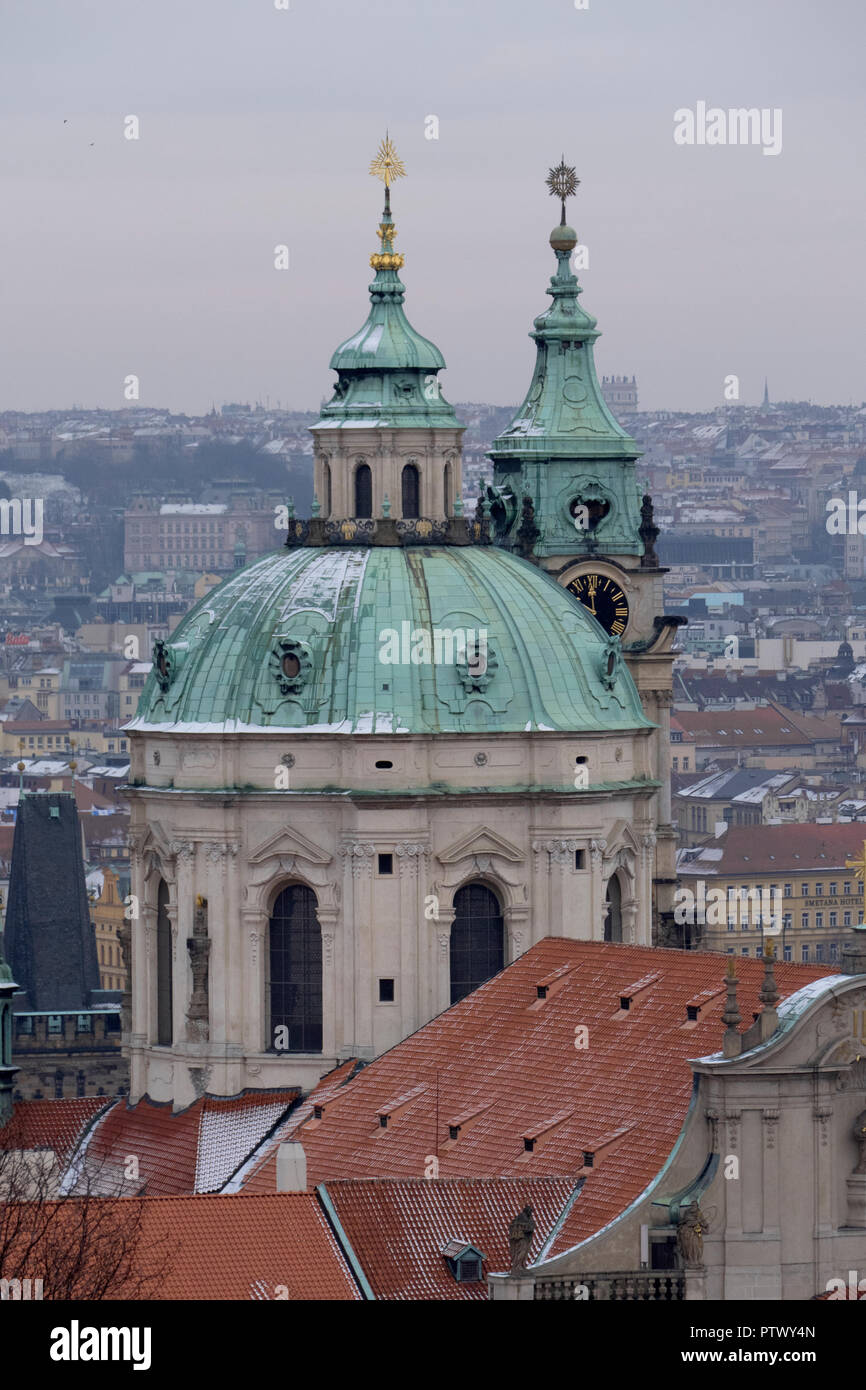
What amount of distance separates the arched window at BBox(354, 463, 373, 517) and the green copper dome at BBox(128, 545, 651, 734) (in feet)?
5.01

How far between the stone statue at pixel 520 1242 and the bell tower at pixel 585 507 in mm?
39643

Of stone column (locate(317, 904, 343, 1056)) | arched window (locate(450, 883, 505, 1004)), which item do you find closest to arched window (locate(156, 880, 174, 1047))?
stone column (locate(317, 904, 343, 1056))

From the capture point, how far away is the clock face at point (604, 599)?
13038 centimetres

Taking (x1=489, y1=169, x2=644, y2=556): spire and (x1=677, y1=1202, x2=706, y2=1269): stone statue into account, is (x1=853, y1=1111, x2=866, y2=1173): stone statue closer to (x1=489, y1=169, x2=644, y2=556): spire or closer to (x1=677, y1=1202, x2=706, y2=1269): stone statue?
(x1=677, y1=1202, x2=706, y2=1269): stone statue

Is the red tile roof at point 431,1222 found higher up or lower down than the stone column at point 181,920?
lower down

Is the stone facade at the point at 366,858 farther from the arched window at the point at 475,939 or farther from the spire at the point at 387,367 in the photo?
the spire at the point at 387,367

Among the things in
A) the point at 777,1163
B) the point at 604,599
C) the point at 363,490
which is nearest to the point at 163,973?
the point at 363,490

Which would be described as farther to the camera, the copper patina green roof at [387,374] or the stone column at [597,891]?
the copper patina green roof at [387,374]

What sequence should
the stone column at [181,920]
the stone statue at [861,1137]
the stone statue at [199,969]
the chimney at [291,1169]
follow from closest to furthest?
the stone statue at [861,1137] < the chimney at [291,1169] < the stone statue at [199,969] < the stone column at [181,920]

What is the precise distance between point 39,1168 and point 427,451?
73.7 feet

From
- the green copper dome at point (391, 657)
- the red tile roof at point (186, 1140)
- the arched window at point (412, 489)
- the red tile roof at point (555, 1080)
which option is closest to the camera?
the red tile roof at point (555, 1080)

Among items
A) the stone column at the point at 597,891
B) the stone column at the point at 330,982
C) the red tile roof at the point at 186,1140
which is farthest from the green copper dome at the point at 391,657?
the red tile roof at the point at 186,1140
